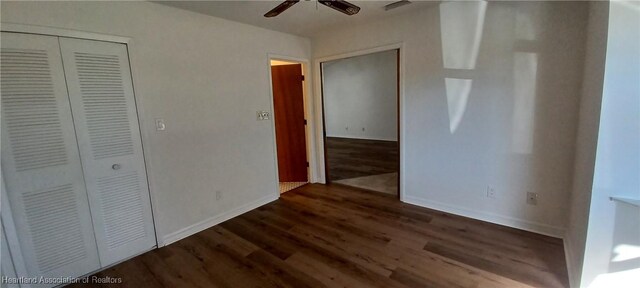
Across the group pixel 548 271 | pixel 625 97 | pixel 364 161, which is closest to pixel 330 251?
pixel 548 271

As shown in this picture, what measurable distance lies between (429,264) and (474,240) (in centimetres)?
63

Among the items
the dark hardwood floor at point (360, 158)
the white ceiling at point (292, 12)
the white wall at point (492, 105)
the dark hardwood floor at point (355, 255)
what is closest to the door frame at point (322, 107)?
the white wall at point (492, 105)

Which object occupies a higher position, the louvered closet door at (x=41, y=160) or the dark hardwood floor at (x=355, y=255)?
the louvered closet door at (x=41, y=160)

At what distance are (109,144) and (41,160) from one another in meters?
0.40

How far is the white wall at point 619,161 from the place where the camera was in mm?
1332

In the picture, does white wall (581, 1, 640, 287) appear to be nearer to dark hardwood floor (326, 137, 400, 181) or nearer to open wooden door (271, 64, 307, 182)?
dark hardwood floor (326, 137, 400, 181)

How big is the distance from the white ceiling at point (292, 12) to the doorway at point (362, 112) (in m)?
2.56

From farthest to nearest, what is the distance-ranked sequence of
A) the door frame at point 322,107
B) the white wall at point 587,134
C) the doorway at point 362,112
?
the doorway at point 362,112 → the door frame at point 322,107 → the white wall at point 587,134

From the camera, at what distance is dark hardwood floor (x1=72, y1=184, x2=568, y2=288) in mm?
1924

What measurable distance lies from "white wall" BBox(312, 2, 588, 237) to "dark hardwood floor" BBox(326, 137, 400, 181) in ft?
4.03

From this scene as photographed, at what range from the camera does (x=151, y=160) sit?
2.38 metres

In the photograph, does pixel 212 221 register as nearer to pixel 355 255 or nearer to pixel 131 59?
pixel 355 255

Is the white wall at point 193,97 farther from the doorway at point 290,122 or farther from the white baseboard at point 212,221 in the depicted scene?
the doorway at point 290,122

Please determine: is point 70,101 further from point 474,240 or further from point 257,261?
point 474,240
